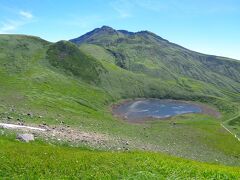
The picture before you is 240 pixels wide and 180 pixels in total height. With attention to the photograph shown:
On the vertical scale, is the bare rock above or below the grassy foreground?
below

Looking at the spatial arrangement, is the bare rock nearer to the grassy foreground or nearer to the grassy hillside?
the grassy hillside

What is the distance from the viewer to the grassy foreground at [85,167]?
1174 inches

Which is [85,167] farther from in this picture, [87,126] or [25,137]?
[87,126]

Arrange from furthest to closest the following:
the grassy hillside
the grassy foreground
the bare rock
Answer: the bare rock → the grassy hillside → the grassy foreground

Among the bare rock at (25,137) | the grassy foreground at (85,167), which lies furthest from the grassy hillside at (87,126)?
the bare rock at (25,137)

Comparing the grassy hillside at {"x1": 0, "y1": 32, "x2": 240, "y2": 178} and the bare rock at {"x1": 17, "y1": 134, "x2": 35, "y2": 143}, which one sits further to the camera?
the bare rock at {"x1": 17, "y1": 134, "x2": 35, "y2": 143}

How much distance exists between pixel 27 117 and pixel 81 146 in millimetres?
22044

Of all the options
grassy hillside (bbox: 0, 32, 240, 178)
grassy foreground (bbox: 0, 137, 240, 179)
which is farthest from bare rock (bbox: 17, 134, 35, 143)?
grassy foreground (bbox: 0, 137, 240, 179)

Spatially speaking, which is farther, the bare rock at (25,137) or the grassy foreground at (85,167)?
the bare rock at (25,137)

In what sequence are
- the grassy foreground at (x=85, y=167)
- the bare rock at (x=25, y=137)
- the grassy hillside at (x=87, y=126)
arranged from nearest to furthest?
the grassy foreground at (x=85, y=167) → the grassy hillside at (x=87, y=126) → the bare rock at (x=25, y=137)

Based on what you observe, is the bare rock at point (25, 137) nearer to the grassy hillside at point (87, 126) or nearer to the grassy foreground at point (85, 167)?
the grassy hillside at point (87, 126)

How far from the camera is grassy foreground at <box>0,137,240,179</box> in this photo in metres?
29.8

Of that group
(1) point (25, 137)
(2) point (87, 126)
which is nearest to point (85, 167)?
(1) point (25, 137)

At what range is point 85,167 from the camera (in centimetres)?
3195
